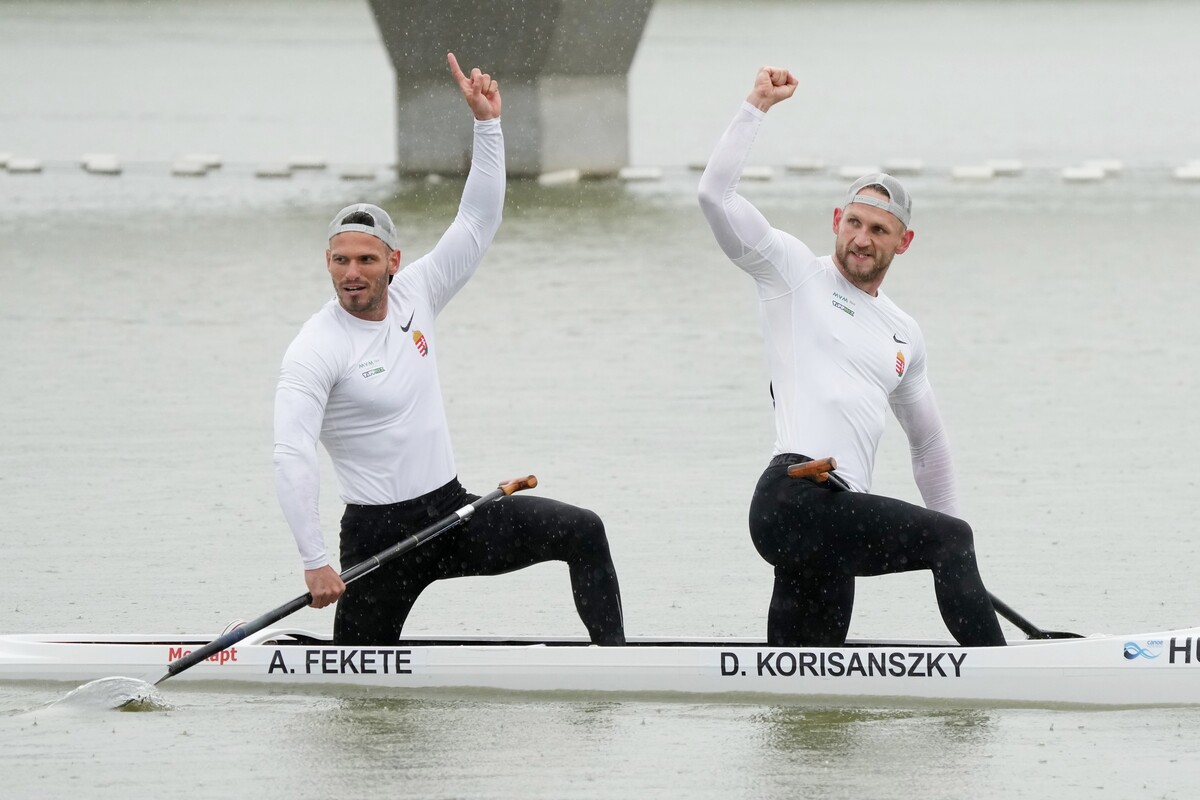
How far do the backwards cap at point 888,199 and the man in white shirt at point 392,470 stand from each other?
54.5 inches

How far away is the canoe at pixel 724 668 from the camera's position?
663cm

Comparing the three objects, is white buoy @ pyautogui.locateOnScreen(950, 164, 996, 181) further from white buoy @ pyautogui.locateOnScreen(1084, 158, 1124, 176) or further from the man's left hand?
the man's left hand

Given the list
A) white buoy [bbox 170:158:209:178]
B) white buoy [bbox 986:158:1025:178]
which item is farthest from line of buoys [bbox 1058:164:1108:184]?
white buoy [bbox 170:158:209:178]

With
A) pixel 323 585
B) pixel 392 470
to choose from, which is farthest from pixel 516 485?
pixel 323 585

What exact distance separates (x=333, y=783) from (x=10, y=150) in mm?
25333

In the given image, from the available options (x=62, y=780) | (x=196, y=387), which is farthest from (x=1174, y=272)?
(x=62, y=780)

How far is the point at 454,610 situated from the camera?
324 inches

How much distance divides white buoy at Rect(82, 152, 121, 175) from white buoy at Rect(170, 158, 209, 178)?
746 millimetres

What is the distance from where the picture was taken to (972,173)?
26078mm

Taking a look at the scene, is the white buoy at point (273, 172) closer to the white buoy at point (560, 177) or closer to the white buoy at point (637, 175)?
the white buoy at point (560, 177)

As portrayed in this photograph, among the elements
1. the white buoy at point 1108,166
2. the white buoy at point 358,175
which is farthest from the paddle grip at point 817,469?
the white buoy at point 1108,166

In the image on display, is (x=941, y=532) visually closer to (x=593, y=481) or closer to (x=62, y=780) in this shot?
(x=62, y=780)

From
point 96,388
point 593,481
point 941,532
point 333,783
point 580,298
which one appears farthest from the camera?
point 580,298

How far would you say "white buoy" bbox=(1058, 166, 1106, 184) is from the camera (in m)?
25.7
